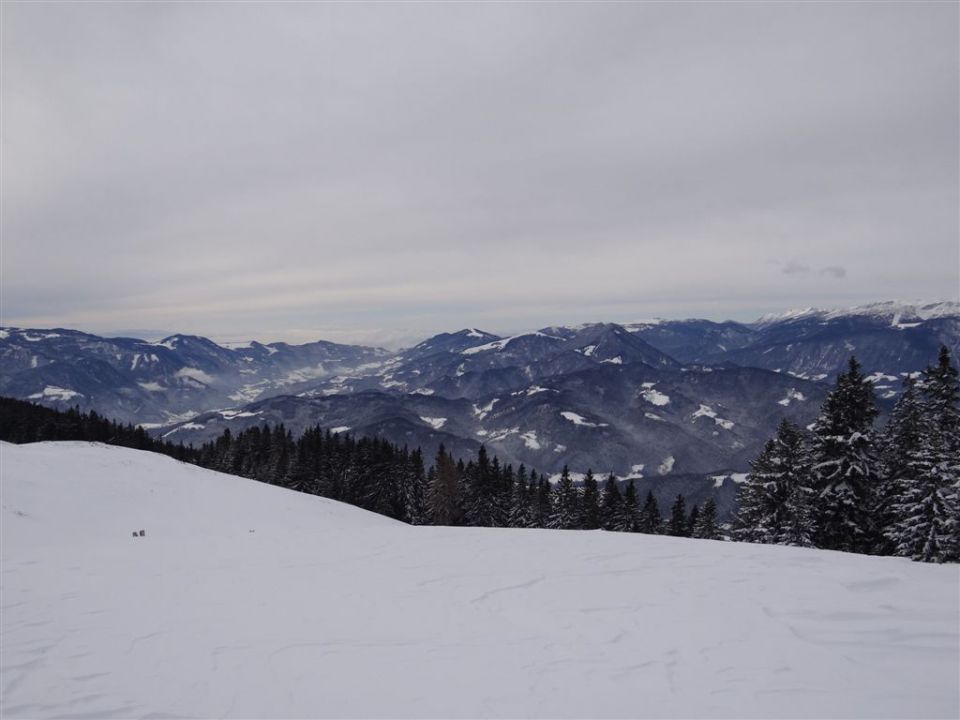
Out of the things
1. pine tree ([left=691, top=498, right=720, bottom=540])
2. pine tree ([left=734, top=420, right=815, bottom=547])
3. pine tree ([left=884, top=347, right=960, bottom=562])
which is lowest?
pine tree ([left=691, top=498, right=720, bottom=540])

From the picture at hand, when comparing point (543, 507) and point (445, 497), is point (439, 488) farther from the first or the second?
point (543, 507)

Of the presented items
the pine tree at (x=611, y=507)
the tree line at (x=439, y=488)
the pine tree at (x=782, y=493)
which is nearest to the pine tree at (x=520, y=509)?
the tree line at (x=439, y=488)

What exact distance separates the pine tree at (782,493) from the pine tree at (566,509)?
22.8 m

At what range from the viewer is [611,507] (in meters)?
55.6

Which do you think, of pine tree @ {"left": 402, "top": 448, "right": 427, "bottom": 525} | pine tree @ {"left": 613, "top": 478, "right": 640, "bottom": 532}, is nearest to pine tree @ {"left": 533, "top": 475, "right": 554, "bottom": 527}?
pine tree @ {"left": 613, "top": 478, "right": 640, "bottom": 532}

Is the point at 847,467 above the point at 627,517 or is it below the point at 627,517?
above

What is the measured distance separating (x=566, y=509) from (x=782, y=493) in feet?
91.5

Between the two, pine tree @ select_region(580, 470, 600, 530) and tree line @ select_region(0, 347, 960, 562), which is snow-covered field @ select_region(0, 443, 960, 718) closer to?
tree line @ select_region(0, 347, 960, 562)

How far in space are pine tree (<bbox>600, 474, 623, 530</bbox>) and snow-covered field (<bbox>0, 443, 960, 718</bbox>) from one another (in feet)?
136

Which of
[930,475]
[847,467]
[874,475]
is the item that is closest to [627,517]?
[874,475]

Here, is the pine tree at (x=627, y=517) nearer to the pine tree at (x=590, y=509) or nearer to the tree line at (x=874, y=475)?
the pine tree at (x=590, y=509)

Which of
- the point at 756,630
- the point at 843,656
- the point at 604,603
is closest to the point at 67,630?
the point at 604,603

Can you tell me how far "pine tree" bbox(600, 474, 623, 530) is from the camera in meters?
54.2

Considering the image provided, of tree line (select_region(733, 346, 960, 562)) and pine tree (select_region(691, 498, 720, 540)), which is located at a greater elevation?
tree line (select_region(733, 346, 960, 562))
